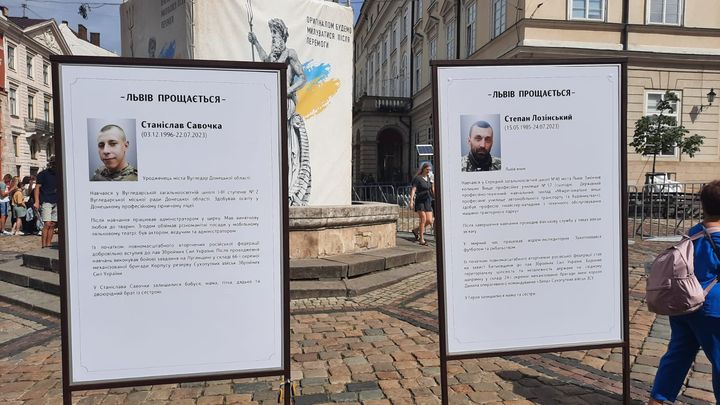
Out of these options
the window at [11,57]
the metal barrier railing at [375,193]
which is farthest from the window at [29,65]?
the metal barrier railing at [375,193]

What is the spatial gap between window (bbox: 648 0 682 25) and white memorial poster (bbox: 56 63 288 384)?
2309cm

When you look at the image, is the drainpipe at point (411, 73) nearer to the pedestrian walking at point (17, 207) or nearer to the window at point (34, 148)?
the pedestrian walking at point (17, 207)

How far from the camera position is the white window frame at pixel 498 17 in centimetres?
2189

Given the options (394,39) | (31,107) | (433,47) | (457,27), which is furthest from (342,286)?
(31,107)

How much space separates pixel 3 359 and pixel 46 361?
1.28 feet

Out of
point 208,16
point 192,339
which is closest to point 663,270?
point 192,339

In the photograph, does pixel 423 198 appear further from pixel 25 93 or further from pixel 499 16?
pixel 25 93

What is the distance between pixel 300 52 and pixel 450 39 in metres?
23.9

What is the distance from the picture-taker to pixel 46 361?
390cm

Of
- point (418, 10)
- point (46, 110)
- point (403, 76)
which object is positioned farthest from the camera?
point (46, 110)

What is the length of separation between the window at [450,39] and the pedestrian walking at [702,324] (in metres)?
27.3

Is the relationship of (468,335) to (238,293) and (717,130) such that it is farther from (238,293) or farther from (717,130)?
(717,130)

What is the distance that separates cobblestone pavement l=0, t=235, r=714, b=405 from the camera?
10.8 feet

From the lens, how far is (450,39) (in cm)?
2920
